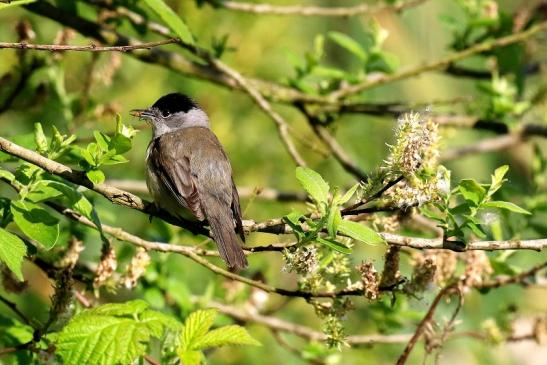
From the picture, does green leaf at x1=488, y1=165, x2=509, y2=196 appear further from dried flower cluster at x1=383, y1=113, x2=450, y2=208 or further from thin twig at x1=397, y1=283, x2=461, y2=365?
thin twig at x1=397, y1=283, x2=461, y2=365

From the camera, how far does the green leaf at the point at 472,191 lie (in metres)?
2.69

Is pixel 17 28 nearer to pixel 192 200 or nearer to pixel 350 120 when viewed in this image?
pixel 192 200

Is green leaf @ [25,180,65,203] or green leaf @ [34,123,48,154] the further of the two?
green leaf @ [34,123,48,154]

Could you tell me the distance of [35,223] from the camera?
111 inches

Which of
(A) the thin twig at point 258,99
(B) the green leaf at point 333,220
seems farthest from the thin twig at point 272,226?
(A) the thin twig at point 258,99

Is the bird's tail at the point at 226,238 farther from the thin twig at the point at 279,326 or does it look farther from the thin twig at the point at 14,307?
the thin twig at the point at 14,307

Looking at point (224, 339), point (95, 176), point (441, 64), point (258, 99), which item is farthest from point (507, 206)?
point (441, 64)

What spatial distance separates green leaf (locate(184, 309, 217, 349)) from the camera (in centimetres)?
304

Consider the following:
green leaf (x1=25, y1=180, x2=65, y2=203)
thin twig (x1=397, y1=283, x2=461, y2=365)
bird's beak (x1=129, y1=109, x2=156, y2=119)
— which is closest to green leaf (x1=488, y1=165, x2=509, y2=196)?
thin twig (x1=397, y1=283, x2=461, y2=365)

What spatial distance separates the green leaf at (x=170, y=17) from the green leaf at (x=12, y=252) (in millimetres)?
1092

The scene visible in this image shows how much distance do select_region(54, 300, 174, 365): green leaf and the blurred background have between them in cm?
77

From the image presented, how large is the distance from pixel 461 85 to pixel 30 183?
6779mm

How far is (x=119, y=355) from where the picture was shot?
2.84 metres

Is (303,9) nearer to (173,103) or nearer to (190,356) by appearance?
(173,103)
